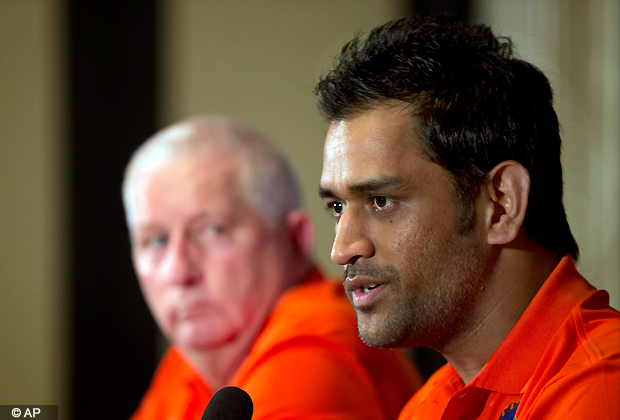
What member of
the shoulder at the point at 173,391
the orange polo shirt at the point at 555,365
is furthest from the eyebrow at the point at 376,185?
the shoulder at the point at 173,391

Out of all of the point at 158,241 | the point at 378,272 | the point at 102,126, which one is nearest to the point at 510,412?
the point at 378,272

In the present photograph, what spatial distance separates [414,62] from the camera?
82cm

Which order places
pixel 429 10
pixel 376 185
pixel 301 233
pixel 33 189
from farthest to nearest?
1. pixel 33 189
2. pixel 429 10
3. pixel 301 233
4. pixel 376 185

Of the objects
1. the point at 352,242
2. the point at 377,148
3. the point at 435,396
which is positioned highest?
the point at 377,148

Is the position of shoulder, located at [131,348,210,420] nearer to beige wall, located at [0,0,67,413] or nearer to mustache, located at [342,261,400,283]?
mustache, located at [342,261,400,283]

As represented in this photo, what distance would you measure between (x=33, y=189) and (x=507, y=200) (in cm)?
251

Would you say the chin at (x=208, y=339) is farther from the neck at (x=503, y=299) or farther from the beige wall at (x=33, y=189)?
the beige wall at (x=33, y=189)

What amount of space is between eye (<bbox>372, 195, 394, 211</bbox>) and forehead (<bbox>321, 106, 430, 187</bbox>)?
0.10ft

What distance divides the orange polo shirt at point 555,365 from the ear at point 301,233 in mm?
647

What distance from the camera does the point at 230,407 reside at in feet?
2.39

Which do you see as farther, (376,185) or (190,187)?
(190,187)

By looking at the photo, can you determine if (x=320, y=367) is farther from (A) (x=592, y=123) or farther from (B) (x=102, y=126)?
(B) (x=102, y=126)

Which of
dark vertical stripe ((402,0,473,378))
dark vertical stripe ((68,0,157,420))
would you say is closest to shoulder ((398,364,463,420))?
dark vertical stripe ((402,0,473,378))

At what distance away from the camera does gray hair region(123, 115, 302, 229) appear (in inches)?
54.2
